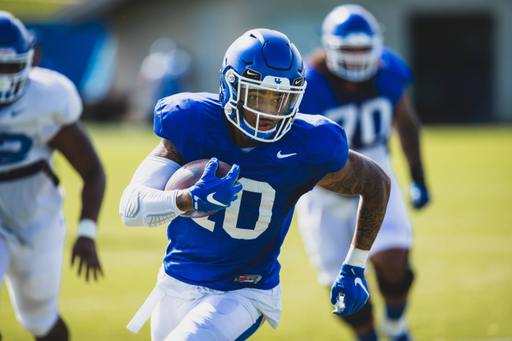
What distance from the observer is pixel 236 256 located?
2846 millimetres

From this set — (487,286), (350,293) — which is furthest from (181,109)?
(487,286)

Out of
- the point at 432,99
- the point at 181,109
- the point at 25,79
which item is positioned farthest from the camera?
the point at 432,99

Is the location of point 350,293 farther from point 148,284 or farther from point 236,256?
point 148,284

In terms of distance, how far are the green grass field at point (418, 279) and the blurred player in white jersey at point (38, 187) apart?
1027mm

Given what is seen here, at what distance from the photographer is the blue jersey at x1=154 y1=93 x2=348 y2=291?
273cm

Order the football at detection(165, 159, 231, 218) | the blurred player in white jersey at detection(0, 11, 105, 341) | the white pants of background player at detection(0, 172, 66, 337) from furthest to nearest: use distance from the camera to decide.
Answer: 1. the white pants of background player at detection(0, 172, 66, 337)
2. the blurred player in white jersey at detection(0, 11, 105, 341)
3. the football at detection(165, 159, 231, 218)

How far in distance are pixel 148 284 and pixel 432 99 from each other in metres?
24.8

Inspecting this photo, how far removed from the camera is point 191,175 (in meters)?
2.56

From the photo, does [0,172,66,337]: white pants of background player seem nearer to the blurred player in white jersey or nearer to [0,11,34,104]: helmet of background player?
the blurred player in white jersey

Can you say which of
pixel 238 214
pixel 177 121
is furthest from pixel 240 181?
pixel 177 121

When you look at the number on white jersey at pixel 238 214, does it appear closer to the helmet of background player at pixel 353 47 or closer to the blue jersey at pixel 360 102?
the blue jersey at pixel 360 102

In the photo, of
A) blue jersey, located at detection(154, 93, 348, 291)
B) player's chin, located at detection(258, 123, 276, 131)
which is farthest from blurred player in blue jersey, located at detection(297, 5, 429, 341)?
player's chin, located at detection(258, 123, 276, 131)

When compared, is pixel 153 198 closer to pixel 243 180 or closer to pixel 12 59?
pixel 243 180

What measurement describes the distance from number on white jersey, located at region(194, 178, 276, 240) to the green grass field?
2.15 metres
